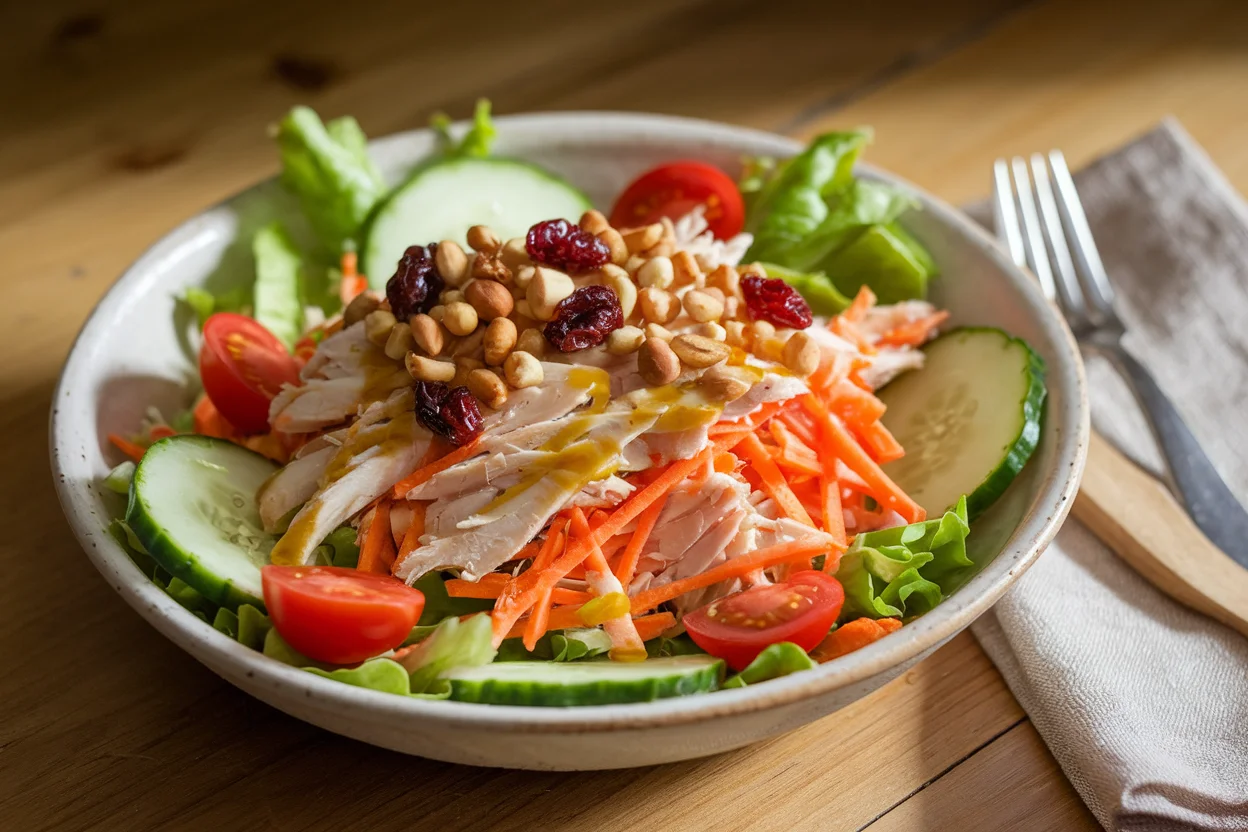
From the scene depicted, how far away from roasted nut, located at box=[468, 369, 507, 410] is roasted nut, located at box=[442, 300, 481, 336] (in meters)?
0.15

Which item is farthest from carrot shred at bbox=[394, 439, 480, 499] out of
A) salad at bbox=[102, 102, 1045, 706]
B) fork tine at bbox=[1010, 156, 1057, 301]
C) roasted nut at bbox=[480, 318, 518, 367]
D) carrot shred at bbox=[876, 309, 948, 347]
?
fork tine at bbox=[1010, 156, 1057, 301]

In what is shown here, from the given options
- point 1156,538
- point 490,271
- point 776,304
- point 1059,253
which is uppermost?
point 490,271

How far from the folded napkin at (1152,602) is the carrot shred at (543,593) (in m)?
1.40

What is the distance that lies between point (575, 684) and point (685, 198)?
7.43 feet

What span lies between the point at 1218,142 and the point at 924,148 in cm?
145

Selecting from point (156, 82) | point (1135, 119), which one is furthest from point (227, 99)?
point (1135, 119)

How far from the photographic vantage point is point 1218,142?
566 centimetres

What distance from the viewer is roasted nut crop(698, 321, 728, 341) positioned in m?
3.34

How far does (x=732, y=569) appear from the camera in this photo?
319 cm

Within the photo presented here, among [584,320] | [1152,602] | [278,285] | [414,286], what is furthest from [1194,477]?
[278,285]

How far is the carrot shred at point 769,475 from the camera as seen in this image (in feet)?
11.0

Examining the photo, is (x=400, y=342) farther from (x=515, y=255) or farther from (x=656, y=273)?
(x=656, y=273)

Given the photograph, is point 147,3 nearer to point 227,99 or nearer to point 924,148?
point 227,99

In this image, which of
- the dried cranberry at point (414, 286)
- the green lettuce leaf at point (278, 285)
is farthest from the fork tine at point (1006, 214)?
the green lettuce leaf at point (278, 285)
